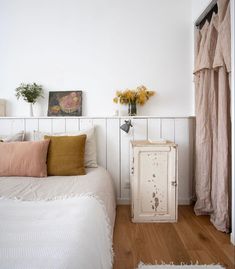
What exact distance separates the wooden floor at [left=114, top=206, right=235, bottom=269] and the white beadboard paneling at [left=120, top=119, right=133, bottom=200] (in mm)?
363

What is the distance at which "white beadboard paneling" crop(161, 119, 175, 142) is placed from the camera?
2.35m

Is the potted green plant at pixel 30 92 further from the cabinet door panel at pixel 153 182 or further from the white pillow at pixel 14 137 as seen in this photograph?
the cabinet door panel at pixel 153 182

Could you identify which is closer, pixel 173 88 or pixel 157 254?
pixel 157 254

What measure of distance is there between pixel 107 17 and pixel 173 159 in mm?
1812

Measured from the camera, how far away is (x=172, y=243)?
1.63 meters

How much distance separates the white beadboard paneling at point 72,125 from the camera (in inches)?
93.5

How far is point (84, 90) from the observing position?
8.16 ft

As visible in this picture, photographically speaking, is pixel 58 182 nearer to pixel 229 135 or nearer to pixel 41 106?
pixel 41 106

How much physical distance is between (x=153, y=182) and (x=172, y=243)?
0.53 meters

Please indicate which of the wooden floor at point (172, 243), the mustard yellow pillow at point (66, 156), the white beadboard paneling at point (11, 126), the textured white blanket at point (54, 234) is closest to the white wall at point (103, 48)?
the white beadboard paneling at point (11, 126)

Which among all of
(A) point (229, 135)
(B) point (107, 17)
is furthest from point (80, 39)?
(A) point (229, 135)

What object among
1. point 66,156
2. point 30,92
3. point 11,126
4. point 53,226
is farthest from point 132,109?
point 53,226

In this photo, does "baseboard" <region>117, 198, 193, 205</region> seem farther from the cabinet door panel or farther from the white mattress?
the white mattress

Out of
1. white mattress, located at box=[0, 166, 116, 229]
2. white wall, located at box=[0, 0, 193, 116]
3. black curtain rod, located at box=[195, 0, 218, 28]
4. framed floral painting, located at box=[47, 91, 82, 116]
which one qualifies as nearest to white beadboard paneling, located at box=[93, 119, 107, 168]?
white wall, located at box=[0, 0, 193, 116]
